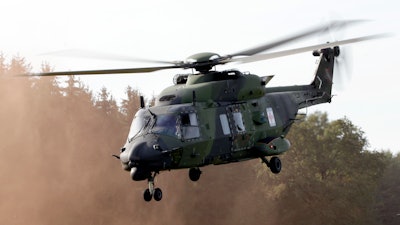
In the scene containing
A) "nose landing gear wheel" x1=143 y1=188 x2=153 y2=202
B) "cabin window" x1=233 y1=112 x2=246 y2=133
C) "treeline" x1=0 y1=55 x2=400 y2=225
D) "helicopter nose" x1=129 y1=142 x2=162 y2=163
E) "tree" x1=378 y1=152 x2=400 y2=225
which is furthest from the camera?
"tree" x1=378 y1=152 x2=400 y2=225

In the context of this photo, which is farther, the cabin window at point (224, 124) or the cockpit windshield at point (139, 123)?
the cabin window at point (224, 124)

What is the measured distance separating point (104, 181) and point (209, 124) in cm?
3702

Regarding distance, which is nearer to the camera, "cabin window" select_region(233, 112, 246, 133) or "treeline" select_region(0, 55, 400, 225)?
"cabin window" select_region(233, 112, 246, 133)

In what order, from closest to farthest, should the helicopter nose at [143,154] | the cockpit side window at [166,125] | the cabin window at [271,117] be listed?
the helicopter nose at [143,154] < the cockpit side window at [166,125] < the cabin window at [271,117]

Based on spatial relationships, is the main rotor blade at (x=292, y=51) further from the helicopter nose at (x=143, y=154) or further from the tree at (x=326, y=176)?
the tree at (x=326, y=176)

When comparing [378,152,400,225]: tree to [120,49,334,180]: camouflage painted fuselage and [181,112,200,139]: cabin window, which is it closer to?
[120,49,334,180]: camouflage painted fuselage

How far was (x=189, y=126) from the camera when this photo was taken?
26.9m

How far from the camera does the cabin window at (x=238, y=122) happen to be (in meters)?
29.2

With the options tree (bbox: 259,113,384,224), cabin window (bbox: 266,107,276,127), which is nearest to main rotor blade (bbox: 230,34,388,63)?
cabin window (bbox: 266,107,276,127)

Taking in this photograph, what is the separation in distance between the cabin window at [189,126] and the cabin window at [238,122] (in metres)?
2.38

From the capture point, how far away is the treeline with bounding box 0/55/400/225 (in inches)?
2416

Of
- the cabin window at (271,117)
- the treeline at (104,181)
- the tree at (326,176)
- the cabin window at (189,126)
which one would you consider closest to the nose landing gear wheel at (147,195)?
the cabin window at (189,126)

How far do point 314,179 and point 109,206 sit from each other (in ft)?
72.6

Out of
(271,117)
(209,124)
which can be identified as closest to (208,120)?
(209,124)
